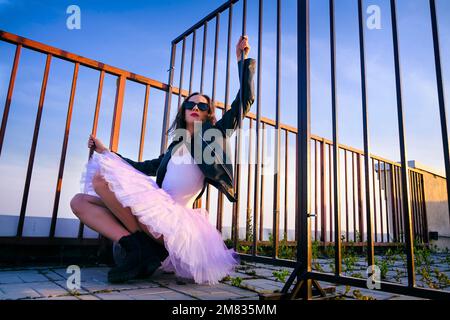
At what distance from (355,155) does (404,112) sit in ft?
11.9

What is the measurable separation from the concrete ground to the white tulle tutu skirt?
0.10 metres

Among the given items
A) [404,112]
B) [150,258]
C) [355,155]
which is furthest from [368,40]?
[355,155]

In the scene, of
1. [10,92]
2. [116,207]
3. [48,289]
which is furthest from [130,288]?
[10,92]

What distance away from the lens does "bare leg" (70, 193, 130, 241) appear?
5.95 feet

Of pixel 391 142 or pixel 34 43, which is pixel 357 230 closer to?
pixel 391 142

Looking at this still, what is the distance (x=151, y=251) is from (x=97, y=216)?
447mm

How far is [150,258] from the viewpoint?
5.79ft

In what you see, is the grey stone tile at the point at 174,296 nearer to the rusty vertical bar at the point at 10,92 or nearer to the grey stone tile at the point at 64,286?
the grey stone tile at the point at 64,286

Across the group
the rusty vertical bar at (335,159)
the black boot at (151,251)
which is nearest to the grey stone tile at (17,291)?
the black boot at (151,251)

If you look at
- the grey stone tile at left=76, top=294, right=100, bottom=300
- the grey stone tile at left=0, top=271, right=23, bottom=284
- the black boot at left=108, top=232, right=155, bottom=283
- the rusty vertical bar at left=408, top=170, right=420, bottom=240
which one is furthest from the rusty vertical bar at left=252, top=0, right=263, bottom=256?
the rusty vertical bar at left=408, top=170, right=420, bottom=240

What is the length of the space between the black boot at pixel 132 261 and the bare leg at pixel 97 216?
0.28 ft

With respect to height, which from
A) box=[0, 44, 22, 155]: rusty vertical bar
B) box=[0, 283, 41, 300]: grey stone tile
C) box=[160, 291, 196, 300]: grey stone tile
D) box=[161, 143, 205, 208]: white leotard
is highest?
box=[0, 44, 22, 155]: rusty vertical bar

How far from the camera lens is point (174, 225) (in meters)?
1.69

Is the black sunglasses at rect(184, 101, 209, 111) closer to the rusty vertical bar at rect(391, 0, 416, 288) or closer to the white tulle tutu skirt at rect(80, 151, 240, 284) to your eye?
the white tulle tutu skirt at rect(80, 151, 240, 284)
